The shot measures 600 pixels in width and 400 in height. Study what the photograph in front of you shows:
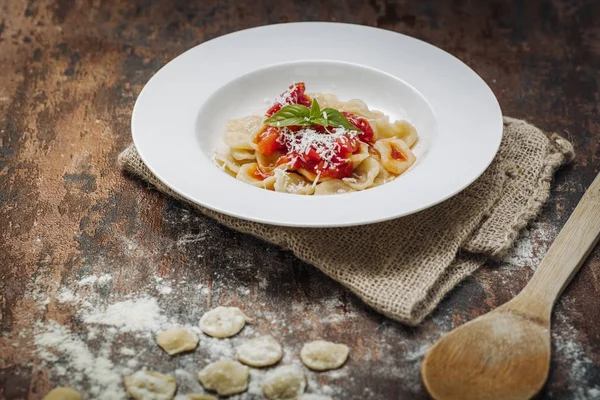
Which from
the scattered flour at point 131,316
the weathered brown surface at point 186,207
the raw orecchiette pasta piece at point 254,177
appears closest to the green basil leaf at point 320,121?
the raw orecchiette pasta piece at point 254,177

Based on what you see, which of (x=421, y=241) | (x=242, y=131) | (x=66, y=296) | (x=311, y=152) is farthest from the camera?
(x=242, y=131)

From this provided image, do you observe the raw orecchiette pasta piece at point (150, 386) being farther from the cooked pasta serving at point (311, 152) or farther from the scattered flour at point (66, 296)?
the cooked pasta serving at point (311, 152)

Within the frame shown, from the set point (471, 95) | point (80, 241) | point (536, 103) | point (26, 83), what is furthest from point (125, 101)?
point (536, 103)

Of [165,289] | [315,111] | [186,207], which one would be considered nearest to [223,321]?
[165,289]

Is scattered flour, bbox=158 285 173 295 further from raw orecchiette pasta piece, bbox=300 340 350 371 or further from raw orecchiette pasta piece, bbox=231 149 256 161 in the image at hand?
raw orecchiette pasta piece, bbox=231 149 256 161

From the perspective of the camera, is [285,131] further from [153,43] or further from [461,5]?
[461,5]

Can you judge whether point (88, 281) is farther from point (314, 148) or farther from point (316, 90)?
point (316, 90)

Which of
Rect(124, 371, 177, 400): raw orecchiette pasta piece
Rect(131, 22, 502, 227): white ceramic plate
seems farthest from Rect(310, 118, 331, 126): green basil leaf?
Rect(124, 371, 177, 400): raw orecchiette pasta piece

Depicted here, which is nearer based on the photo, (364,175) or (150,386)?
(150,386)
